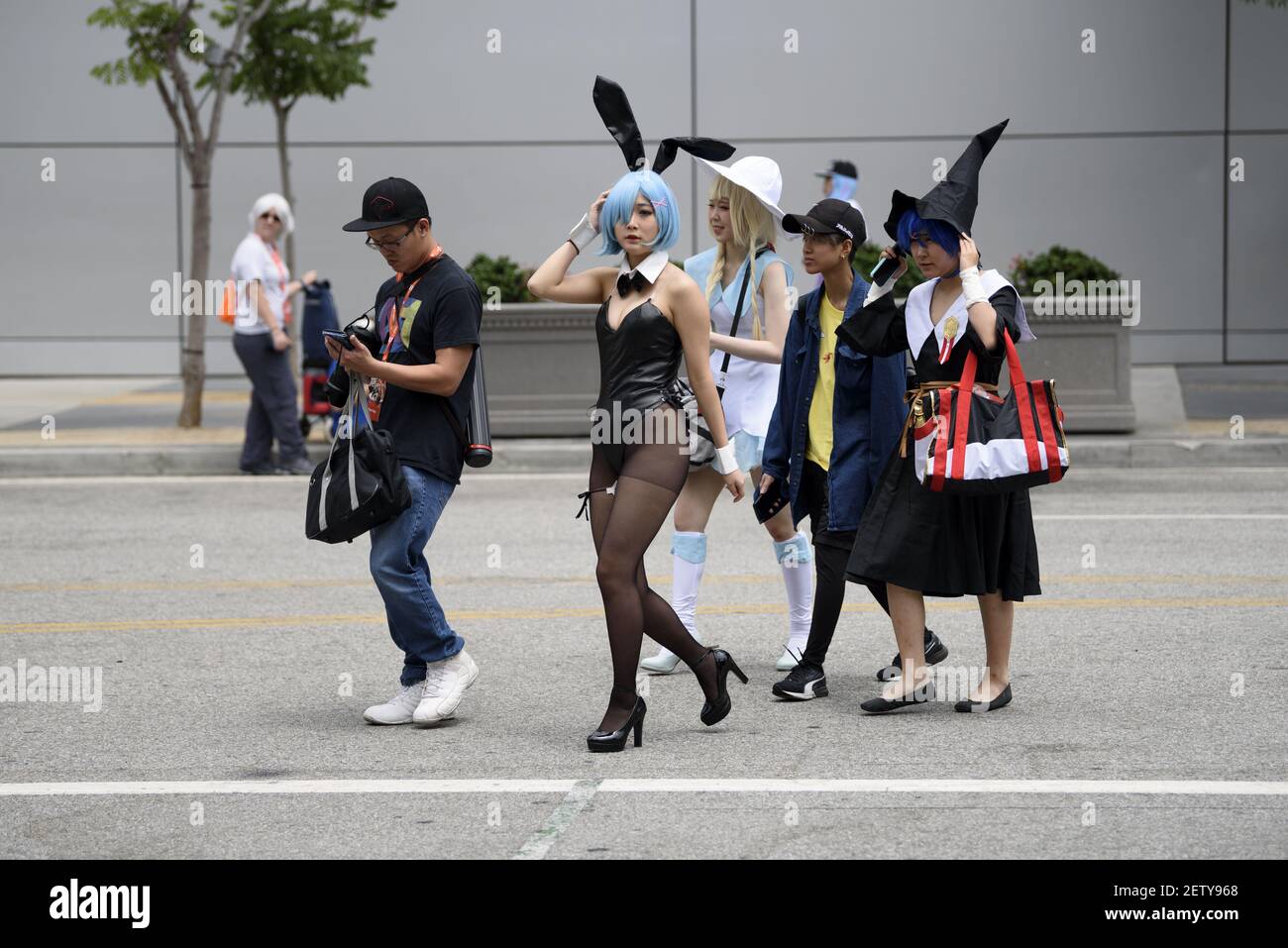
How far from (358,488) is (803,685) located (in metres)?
1.82

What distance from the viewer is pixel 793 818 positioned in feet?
15.8

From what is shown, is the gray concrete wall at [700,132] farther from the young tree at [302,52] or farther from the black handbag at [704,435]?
the black handbag at [704,435]

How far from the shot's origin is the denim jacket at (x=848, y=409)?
20.1 ft

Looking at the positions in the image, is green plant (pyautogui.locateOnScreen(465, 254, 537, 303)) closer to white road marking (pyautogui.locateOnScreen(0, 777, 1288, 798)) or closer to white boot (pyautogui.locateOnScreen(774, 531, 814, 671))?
white boot (pyautogui.locateOnScreen(774, 531, 814, 671))

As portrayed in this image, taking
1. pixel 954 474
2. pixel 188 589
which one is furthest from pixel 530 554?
pixel 954 474

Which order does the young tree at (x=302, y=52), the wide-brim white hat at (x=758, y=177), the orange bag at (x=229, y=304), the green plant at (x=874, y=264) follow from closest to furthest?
the wide-brim white hat at (x=758, y=177) < the orange bag at (x=229, y=304) < the green plant at (x=874, y=264) < the young tree at (x=302, y=52)

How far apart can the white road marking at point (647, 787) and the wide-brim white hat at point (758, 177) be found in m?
2.32

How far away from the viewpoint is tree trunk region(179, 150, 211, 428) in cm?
1460

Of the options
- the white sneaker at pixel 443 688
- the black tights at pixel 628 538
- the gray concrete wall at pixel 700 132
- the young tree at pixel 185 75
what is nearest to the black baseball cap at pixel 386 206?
the black tights at pixel 628 538

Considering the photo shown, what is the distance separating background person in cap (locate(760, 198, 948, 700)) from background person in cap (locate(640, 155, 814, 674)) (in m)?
0.24

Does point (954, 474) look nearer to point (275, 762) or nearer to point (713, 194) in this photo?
point (713, 194)

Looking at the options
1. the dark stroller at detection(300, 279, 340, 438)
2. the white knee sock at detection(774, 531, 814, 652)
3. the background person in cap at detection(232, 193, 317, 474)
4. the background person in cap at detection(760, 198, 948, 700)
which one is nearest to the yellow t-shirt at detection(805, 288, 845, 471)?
the background person in cap at detection(760, 198, 948, 700)

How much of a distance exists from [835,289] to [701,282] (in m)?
0.82

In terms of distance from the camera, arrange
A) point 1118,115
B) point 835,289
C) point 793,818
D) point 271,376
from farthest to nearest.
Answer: point 1118,115
point 271,376
point 835,289
point 793,818
